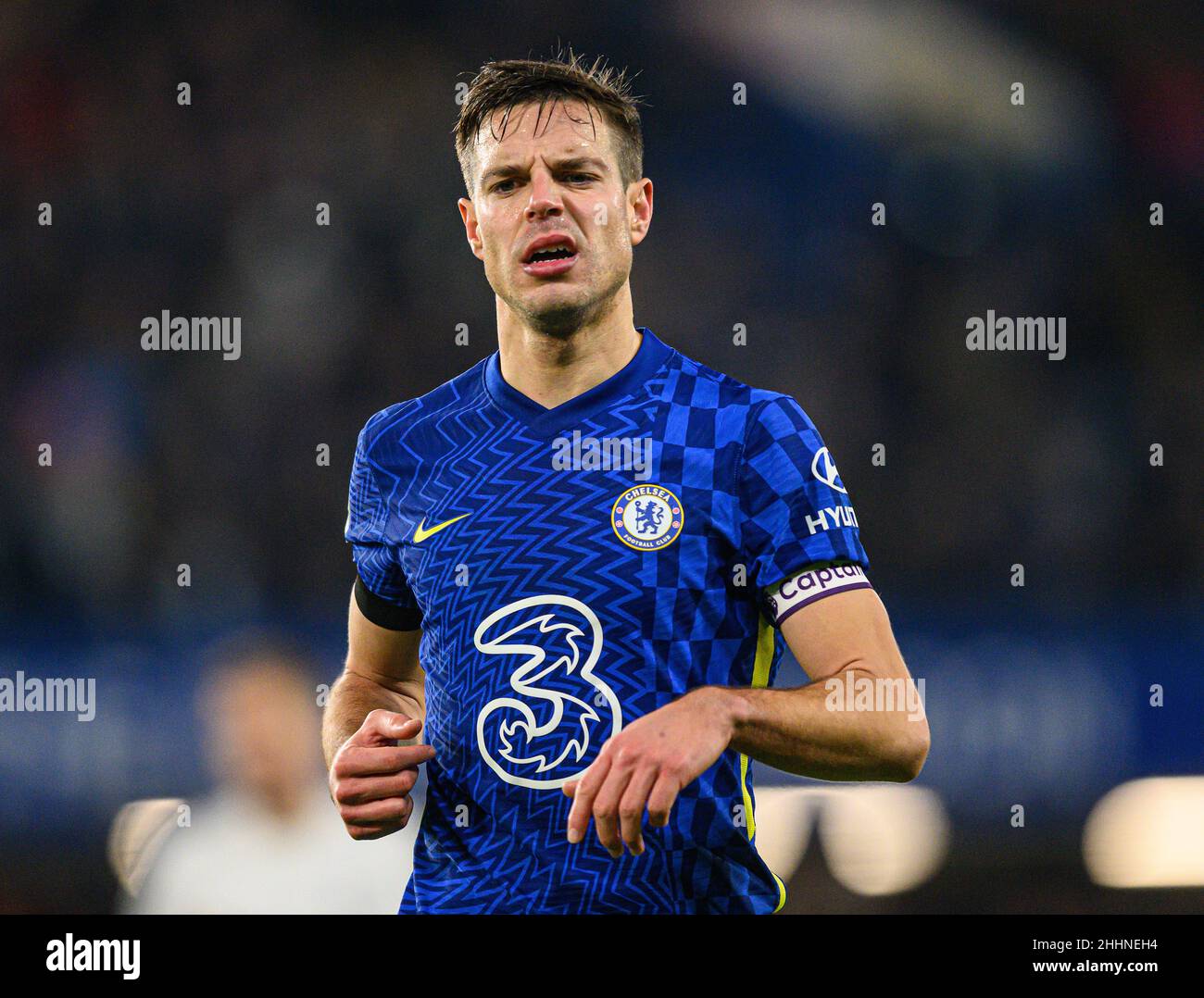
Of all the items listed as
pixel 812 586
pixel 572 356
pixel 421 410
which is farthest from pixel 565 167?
pixel 812 586

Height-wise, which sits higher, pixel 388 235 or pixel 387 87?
pixel 387 87

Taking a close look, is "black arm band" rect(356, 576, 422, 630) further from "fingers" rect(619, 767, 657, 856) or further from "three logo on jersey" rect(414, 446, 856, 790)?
"fingers" rect(619, 767, 657, 856)

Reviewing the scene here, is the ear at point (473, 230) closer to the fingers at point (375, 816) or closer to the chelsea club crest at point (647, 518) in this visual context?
the chelsea club crest at point (647, 518)

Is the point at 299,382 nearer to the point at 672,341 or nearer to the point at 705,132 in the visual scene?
the point at 672,341

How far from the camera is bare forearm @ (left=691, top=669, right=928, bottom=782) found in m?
2.50

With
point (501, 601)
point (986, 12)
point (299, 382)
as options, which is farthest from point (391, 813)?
point (986, 12)

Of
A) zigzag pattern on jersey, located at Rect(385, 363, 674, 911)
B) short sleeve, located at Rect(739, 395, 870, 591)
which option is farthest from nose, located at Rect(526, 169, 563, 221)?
short sleeve, located at Rect(739, 395, 870, 591)

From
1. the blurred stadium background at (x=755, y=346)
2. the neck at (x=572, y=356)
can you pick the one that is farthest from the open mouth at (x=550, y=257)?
the blurred stadium background at (x=755, y=346)

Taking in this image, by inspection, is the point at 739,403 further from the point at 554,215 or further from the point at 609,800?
the point at 609,800

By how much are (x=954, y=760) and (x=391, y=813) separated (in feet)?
9.07

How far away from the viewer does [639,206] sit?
10.0 feet

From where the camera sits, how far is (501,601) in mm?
2727

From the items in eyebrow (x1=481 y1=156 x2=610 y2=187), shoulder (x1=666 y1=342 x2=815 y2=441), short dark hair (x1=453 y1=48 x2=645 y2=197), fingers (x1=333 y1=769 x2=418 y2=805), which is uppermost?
short dark hair (x1=453 y1=48 x2=645 y2=197)

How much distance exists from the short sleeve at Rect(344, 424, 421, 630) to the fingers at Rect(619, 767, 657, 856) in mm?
885
